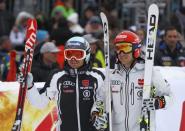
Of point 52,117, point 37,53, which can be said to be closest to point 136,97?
point 52,117

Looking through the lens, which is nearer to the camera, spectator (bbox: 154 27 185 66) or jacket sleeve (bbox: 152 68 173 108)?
jacket sleeve (bbox: 152 68 173 108)

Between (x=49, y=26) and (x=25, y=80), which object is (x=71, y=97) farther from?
(x=49, y=26)

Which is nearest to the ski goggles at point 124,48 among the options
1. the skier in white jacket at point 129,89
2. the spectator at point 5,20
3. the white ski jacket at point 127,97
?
the skier in white jacket at point 129,89

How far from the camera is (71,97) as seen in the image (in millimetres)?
8680

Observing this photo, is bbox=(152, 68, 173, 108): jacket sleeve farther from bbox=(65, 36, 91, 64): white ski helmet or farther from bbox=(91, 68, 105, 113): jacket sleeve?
bbox=(65, 36, 91, 64): white ski helmet

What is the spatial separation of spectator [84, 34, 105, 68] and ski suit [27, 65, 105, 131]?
3.07 metres

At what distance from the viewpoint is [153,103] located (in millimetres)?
8422

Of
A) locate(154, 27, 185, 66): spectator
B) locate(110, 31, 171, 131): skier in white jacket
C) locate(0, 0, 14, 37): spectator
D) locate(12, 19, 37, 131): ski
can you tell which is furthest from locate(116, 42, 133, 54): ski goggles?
locate(0, 0, 14, 37): spectator

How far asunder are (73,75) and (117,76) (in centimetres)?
46

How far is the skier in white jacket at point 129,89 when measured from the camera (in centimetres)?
849

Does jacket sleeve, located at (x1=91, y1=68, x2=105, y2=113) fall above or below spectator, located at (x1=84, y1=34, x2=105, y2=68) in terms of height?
below

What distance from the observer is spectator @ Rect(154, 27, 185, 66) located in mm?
12648

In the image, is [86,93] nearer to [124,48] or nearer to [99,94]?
[99,94]

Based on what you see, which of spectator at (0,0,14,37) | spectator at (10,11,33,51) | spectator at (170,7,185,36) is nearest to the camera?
spectator at (170,7,185,36)
